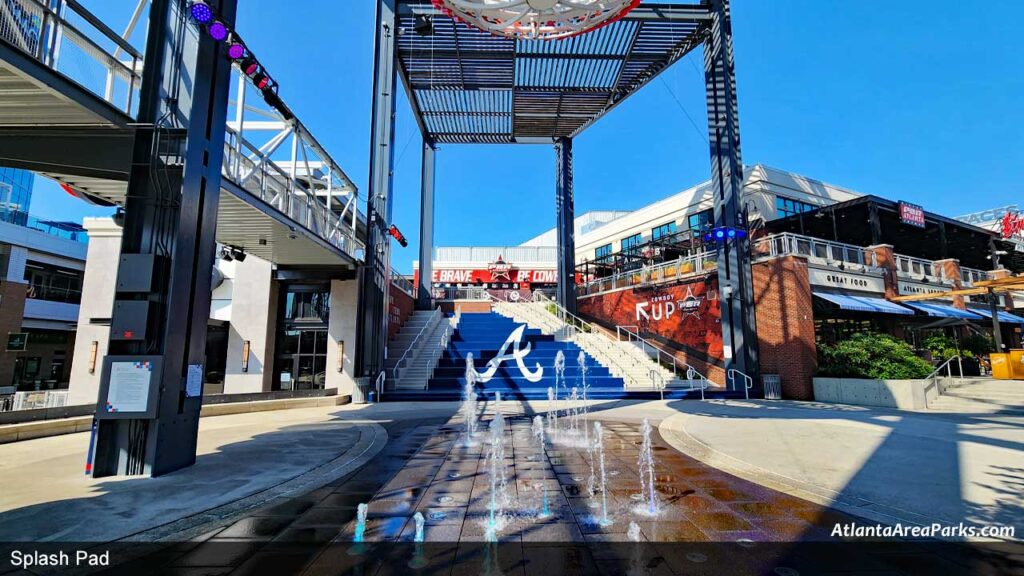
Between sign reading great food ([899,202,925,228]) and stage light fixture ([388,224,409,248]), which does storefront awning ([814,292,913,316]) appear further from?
stage light fixture ([388,224,409,248])

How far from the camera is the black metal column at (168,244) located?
608 cm

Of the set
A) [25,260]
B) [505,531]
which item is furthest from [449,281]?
[505,531]

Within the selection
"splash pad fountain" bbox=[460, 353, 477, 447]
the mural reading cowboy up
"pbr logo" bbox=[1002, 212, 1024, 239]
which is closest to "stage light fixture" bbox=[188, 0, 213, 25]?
"splash pad fountain" bbox=[460, 353, 477, 447]

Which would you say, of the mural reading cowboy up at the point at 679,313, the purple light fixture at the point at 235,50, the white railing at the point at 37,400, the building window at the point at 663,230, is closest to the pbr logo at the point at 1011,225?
the building window at the point at 663,230

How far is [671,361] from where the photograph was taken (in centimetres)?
2075

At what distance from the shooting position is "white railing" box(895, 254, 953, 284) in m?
20.7

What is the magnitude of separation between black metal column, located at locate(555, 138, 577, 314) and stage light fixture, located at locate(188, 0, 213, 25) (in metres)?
23.3

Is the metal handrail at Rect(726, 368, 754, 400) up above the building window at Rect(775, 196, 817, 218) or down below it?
below

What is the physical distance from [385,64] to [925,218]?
31.0 meters

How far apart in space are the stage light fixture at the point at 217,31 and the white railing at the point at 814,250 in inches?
714

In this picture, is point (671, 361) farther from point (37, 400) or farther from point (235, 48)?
point (37, 400)

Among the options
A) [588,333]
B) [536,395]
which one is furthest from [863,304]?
[536,395]

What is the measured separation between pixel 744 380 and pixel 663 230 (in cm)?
1610

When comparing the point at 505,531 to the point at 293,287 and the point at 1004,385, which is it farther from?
the point at 1004,385
